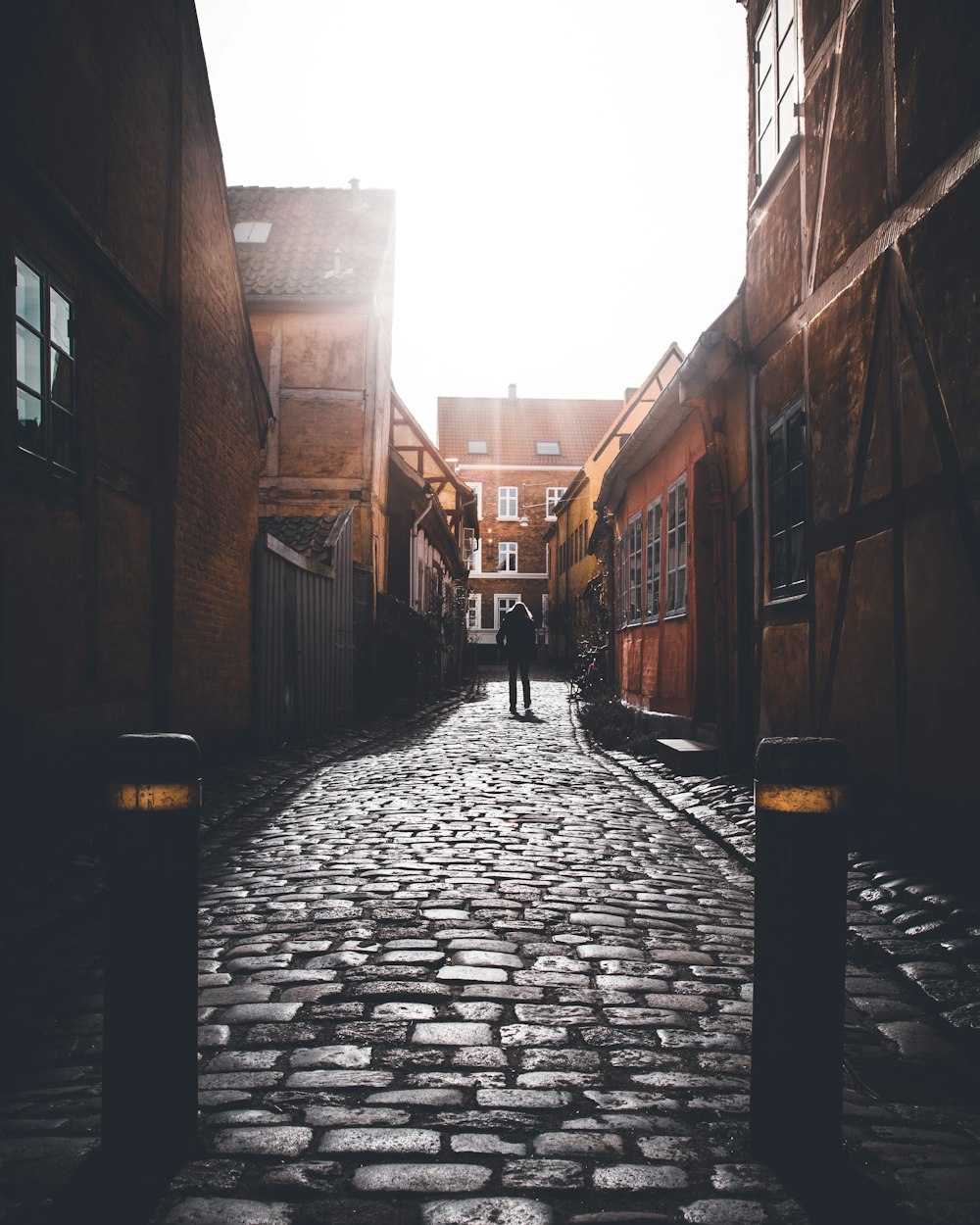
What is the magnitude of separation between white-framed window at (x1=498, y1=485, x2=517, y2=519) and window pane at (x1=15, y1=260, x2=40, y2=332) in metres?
44.7

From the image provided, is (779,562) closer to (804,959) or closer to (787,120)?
(787,120)

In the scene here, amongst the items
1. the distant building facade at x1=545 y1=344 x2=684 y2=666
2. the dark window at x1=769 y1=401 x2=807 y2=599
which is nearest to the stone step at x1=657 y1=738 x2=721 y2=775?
the dark window at x1=769 y1=401 x2=807 y2=599

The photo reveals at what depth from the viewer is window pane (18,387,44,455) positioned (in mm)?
5543

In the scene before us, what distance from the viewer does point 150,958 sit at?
2.22 m

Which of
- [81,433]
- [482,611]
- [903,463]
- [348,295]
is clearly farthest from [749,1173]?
[482,611]

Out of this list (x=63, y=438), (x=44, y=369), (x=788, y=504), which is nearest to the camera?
(x=44, y=369)

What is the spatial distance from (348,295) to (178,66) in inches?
321

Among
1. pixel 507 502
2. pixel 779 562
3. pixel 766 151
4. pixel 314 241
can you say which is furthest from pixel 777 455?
pixel 507 502

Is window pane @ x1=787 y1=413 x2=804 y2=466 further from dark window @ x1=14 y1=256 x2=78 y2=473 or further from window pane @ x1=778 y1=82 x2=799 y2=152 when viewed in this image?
dark window @ x1=14 y1=256 x2=78 y2=473

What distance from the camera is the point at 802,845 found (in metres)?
2.20

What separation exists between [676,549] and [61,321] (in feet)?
22.9

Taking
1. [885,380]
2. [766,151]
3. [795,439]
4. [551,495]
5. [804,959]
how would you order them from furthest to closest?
[551,495]
[766,151]
[795,439]
[885,380]
[804,959]

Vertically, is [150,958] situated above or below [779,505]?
below

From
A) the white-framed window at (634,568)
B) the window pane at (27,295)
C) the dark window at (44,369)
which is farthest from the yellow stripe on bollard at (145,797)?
the white-framed window at (634,568)
